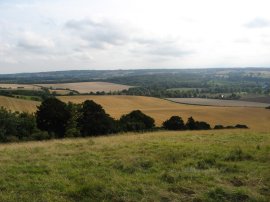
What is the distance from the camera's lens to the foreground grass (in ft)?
26.2

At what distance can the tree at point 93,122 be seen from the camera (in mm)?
35031

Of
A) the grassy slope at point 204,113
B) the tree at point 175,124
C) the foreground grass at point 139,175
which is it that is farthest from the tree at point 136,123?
the foreground grass at point 139,175

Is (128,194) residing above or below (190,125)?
above

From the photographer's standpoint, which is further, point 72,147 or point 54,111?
point 54,111

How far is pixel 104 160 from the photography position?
1202 centimetres

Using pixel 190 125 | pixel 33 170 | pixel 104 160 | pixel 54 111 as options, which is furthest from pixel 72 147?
pixel 190 125

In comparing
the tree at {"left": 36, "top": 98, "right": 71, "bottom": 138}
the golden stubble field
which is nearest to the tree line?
the tree at {"left": 36, "top": 98, "right": 71, "bottom": 138}

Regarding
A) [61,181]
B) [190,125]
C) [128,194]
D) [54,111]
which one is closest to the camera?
[128,194]

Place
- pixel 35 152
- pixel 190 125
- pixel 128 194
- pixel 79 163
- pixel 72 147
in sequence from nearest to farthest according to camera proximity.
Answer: pixel 128 194 → pixel 79 163 → pixel 35 152 → pixel 72 147 → pixel 190 125

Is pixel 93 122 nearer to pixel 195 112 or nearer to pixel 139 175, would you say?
pixel 139 175

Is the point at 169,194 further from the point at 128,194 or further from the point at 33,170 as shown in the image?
the point at 33,170

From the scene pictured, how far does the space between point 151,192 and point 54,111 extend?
91.2 feet

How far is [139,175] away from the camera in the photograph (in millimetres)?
9789

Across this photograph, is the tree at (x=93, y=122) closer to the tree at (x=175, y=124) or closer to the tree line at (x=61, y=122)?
the tree line at (x=61, y=122)
